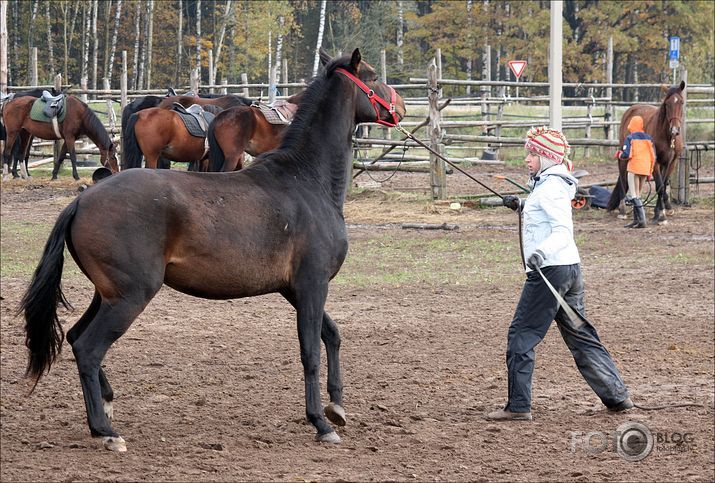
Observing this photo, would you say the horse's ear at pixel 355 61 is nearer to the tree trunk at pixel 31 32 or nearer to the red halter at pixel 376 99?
the red halter at pixel 376 99

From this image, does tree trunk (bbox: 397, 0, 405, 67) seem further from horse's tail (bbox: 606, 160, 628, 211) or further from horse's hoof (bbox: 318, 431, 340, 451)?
horse's hoof (bbox: 318, 431, 340, 451)

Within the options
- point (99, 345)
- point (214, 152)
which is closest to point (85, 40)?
point (214, 152)

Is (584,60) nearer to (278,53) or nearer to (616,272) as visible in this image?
(278,53)

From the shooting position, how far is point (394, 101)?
6.46 metres

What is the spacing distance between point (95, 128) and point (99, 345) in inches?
651

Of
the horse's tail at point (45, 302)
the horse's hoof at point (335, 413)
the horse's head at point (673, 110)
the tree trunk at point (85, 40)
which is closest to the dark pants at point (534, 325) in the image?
the horse's hoof at point (335, 413)

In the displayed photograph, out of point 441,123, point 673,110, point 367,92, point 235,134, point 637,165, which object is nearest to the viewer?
point 367,92

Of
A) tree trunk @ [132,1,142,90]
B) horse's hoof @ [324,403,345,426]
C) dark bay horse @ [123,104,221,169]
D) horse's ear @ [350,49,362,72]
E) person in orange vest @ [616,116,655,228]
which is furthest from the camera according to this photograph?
tree trunk @ [132,1,142,90]

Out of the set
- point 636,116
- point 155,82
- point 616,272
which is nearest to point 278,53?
point 155,82

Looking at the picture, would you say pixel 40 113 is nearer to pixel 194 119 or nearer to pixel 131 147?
pixel 131 147

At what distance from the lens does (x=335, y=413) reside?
18.8 ft

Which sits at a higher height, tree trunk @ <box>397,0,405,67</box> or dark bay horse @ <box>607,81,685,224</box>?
tree trunk @ <box>397,0,405,67</box>

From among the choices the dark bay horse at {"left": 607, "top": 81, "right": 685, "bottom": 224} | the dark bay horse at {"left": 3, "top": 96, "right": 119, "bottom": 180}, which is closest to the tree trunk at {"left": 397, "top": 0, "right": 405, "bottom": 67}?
the dark bay horse at {"left": 3, "top": 96, "right": 119, "bottom": 180}

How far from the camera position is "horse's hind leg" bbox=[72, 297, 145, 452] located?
197 inches
